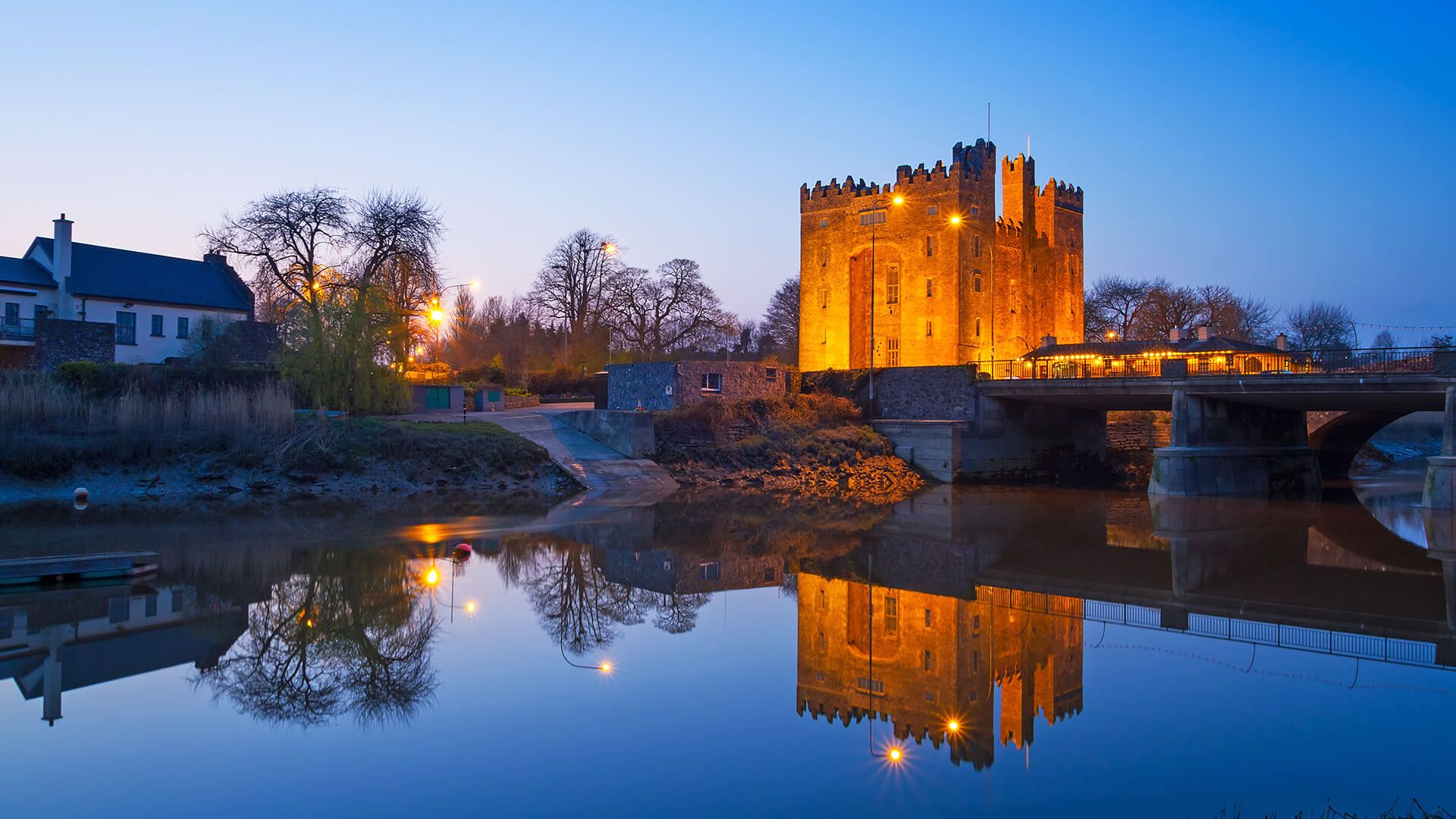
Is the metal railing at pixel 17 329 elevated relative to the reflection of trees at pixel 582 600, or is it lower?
elevated

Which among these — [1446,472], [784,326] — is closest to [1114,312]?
[784,326]

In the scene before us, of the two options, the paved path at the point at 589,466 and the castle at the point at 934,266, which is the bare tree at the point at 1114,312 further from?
the paved path at the point at 589,466

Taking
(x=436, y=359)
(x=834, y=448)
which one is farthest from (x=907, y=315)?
(x=436, y=359)

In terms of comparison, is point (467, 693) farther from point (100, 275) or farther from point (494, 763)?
point (100, 275)

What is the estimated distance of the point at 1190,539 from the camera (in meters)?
21.9

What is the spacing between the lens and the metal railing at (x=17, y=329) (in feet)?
124

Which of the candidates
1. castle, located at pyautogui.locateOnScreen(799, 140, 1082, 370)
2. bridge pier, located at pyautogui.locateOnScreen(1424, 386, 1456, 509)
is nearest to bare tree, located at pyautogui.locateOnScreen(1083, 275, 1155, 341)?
castle, located at pyautogui.locateOnScreen(799, 140, 1082, 370)

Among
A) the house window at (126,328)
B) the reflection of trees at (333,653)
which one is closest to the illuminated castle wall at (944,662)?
the reflection of trees at (333,653)

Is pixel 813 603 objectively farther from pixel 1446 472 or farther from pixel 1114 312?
pixel 1114 312

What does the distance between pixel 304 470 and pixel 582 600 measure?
16595 mm

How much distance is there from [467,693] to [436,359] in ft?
142

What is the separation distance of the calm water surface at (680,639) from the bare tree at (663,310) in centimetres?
4651

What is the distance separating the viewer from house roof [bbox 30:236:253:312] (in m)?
43.0

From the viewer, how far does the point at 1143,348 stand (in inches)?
1923
